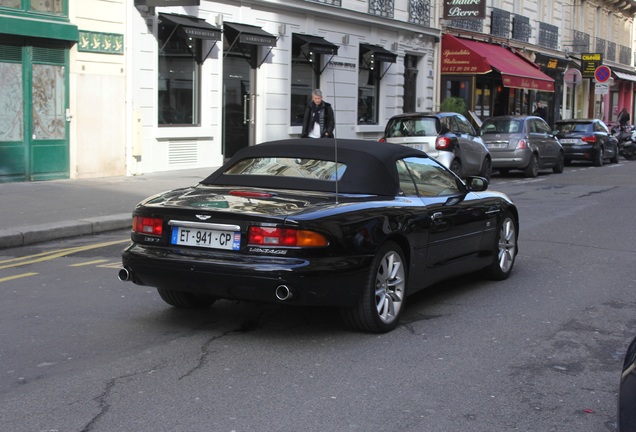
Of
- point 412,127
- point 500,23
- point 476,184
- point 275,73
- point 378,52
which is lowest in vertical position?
point 476,184

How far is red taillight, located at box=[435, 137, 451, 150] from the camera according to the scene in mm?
18938

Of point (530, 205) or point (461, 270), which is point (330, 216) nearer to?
point (461, 270)

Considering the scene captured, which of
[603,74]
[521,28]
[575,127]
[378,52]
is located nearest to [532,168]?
[575,127]

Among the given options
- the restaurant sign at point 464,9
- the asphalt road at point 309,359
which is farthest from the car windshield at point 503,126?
the asphalt road at point 309,359

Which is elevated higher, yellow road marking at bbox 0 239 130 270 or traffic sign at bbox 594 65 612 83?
traffic sign at bbox 594 65 612 83

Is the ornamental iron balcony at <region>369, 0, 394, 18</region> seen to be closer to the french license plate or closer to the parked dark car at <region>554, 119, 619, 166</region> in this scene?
the parked dark car at <region>554, 119, 619, 166</region>

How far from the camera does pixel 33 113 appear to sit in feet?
54.1

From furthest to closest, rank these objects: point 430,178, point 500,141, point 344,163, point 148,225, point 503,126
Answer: point 503,126
point 500,141
point 430,178
point 344,163
point 148,225

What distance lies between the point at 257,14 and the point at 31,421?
61.0 ft

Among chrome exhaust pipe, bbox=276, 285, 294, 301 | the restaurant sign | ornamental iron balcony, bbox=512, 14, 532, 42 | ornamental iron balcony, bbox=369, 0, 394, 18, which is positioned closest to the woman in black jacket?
chrome exhaust pipe, bbox=276, 285, 294, 301

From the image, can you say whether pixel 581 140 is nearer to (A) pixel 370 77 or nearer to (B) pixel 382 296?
(A) pixel 370 77

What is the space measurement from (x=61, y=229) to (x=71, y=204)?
95.0 inches

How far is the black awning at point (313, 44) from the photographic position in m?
23.6

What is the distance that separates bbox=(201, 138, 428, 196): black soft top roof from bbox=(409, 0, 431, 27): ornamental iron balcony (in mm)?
23284
